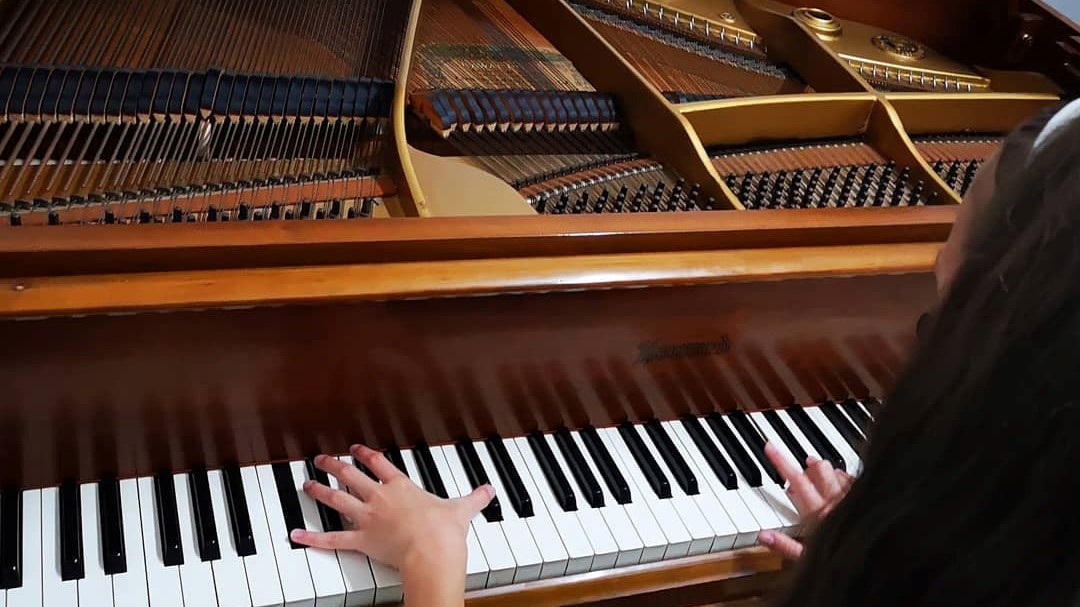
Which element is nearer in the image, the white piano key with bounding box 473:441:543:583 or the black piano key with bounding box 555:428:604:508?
the white piano key with bounding box 473:441:543:583

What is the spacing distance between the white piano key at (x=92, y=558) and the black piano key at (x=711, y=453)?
106 cm

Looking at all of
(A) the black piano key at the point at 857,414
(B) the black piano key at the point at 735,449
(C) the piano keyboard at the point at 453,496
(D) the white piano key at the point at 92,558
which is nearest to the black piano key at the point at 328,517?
(C) the piano keyboard at the point at 453,496

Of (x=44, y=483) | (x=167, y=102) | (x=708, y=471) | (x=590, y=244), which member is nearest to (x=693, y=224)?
(x=590, y=244)

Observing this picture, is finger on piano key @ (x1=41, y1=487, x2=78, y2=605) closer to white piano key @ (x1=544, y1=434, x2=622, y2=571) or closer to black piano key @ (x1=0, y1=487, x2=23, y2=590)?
black piano key @ (x1=0, y1=487, x2=23, y2=590)

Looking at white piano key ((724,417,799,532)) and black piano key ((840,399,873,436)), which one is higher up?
black piano key ((840,399,873,436))

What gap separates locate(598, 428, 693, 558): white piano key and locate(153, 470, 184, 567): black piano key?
774mm

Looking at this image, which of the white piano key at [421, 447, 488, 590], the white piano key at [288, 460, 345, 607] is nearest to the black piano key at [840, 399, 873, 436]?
the white piano key at [421, 447, 488, 590]

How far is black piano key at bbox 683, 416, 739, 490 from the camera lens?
70.6 inches

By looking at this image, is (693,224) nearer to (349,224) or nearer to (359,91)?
(349,224)

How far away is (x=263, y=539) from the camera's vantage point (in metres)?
1.48

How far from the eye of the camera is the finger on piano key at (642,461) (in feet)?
5.69

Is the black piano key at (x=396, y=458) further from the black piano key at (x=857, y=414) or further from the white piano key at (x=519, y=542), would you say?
the black piano key at (x=857, y=414)

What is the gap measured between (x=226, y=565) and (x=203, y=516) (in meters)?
0.09

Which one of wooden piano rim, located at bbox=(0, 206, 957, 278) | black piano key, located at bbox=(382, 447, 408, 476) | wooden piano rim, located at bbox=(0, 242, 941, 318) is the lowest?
black piano key, located at bbox=(382, 447, 408, 476)
